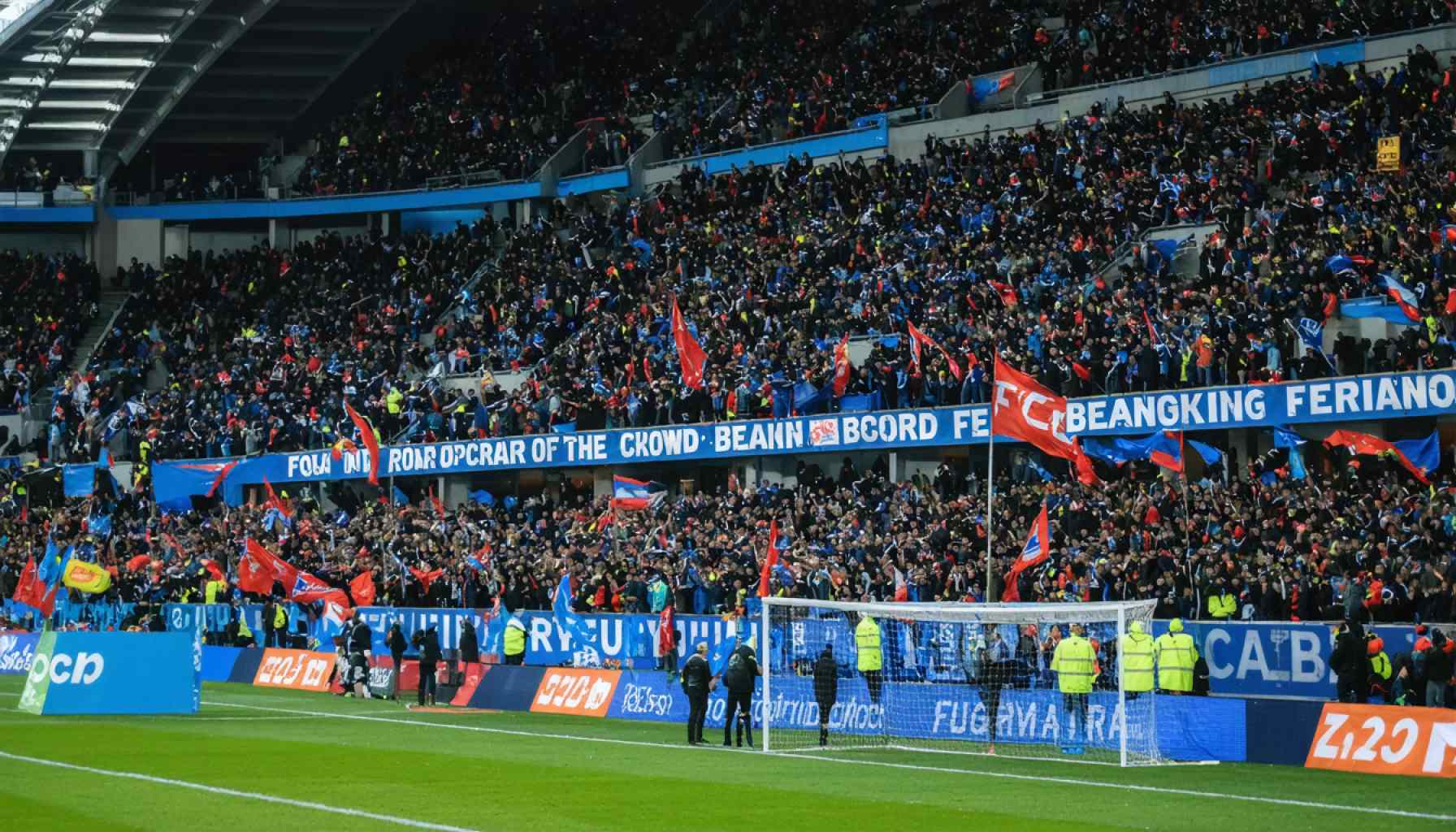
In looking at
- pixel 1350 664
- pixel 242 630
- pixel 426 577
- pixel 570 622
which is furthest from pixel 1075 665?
pixel 242 630

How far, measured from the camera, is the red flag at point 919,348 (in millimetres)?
40312

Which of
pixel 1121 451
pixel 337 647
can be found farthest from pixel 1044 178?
pixel 337 647

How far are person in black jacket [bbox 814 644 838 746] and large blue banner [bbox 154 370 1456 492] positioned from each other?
→ 6.95 metres

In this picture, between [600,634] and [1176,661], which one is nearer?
[1176,661]

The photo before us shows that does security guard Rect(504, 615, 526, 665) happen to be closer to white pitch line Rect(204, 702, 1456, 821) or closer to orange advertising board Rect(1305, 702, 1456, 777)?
white pitch line Rect(204, 702, 1456, 821)

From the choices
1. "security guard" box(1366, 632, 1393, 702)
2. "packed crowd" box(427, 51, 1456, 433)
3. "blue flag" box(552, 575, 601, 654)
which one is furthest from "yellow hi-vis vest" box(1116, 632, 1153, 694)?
"blue flag" box(552, 575, 601, 654)

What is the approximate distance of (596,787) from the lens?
72.8 ft

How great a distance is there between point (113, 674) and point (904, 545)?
1394 centimetres

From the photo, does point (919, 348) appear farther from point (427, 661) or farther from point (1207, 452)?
point (427, 661)

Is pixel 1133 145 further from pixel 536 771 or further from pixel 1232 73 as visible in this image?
pixel 536 771

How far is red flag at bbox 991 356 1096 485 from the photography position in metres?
33.7

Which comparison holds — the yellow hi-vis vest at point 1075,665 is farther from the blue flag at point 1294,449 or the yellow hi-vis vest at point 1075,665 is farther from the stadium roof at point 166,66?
the stadium roof at point 166,66

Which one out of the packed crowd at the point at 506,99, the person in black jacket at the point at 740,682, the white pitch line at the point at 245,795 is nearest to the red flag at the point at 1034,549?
the person in black jacket at the point at 740,682

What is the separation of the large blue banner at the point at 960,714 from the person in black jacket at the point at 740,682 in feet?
2.54
